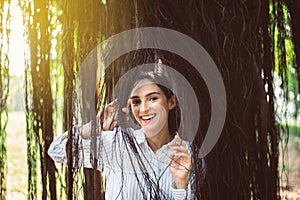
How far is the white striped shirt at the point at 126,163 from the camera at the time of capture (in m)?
1.06

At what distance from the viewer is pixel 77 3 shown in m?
0.99

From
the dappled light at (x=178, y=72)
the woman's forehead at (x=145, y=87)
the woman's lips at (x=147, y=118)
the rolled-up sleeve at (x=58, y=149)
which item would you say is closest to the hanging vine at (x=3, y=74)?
the dappled light at (x=178, y=72)

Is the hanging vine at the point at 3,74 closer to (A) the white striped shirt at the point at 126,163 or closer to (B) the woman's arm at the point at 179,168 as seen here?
(A) the white striped shirt at the point at 126,163

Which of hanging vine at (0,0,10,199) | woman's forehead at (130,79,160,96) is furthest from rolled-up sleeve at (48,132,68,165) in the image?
woman's forehead at (130,79,160,96)

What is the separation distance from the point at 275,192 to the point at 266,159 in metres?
0.08

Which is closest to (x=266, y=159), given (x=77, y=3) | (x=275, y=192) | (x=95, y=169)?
(x=275, y=192)

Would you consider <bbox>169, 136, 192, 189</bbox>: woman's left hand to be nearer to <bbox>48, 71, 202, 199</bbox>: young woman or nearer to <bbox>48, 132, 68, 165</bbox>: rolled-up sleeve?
<bbox>48, 71, 202, 199</bbox>: young woman

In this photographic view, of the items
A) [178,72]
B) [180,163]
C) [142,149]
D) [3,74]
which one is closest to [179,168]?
[180,163]

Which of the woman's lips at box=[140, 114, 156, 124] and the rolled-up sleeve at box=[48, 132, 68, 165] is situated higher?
the woman's lips at box=[140, 114, 156, 124]

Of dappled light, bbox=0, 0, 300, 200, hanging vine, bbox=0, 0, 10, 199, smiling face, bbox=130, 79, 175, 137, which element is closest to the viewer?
dappled light, bbox=0, 0, 300, 200

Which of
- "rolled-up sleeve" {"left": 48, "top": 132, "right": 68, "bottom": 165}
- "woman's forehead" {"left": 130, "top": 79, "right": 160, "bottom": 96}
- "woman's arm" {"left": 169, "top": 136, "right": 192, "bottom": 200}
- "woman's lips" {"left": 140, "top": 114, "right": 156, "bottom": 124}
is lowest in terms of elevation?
"woman's arm" {"left": 169, "top": 136, "right": 192, "bottom": 200}

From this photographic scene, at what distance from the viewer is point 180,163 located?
1224 millimetres

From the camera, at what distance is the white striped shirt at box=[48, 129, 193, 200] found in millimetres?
1063

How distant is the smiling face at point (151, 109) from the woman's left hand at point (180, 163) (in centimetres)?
19
